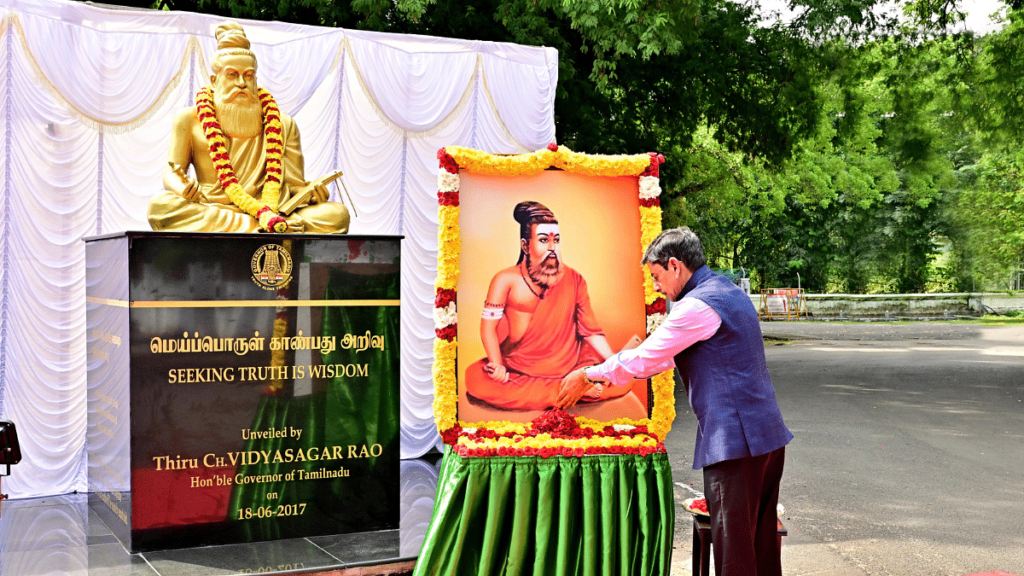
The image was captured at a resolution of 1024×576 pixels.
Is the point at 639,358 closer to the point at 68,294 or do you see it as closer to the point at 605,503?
the point at 605,503

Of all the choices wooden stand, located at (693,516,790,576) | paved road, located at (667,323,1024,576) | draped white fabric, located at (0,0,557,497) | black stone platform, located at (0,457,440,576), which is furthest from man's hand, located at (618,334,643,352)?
draped white fabric, located at (0,0,557,497)

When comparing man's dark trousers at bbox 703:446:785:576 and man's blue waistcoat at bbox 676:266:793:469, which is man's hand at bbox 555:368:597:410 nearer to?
man's blue waistcoat at bbox 676:266:793:469

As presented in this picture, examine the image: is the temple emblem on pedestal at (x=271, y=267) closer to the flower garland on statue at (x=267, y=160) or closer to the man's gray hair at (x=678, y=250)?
the flower garland on statue at (x=267, y=160)

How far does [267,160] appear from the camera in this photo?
6.39m

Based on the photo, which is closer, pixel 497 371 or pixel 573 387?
pixel 573 387

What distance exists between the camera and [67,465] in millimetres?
7004

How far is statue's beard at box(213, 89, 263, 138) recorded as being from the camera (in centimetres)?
629

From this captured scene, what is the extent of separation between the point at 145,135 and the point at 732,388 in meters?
5.56

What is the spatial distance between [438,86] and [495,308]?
4.38m

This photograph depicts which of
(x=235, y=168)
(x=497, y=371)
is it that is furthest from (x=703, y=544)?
(x=235, y=168)

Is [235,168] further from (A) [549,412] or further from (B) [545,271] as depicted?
(A) [549,412]

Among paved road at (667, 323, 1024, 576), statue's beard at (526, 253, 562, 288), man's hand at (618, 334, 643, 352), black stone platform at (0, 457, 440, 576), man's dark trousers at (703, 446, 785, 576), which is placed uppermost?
statue's beard at (526, 253, 562, 288)

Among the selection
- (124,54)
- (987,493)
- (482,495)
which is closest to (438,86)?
(124,54)

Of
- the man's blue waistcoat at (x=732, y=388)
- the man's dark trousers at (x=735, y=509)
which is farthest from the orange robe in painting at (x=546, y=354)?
the man's dark trousers at (x=735, y=509)
